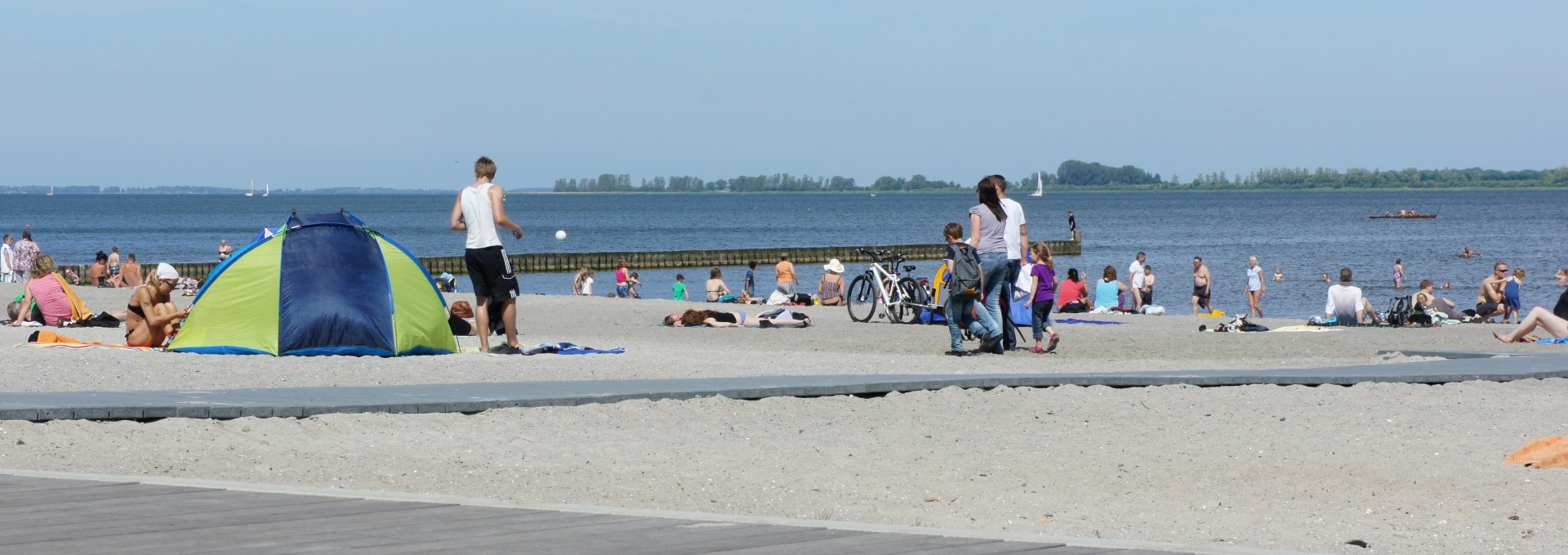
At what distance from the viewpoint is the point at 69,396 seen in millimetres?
9312

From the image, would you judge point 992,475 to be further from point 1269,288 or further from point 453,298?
point 1269,288

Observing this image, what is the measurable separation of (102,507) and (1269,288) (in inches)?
1545

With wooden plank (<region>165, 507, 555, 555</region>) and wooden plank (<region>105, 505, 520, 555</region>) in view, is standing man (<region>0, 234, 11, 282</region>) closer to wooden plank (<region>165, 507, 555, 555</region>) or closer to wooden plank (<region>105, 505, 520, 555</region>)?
wooden plank (<region>105, 505, 520, 555</region>)

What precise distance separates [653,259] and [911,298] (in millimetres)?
37181

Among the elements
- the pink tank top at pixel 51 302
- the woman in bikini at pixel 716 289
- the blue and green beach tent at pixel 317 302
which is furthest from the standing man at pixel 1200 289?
the pink tank top at pixel 51 302

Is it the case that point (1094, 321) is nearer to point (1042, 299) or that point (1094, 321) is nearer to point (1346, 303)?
point (1346, 303)

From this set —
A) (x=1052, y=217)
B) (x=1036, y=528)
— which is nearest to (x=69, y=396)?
(x=1036, y=528)

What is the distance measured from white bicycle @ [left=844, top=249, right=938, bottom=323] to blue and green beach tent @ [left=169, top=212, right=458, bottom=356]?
780 cm

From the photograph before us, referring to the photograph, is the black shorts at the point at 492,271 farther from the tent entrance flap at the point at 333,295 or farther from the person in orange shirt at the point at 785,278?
the person in orange shirt at the point at 785,278

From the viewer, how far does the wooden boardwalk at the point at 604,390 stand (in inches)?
349

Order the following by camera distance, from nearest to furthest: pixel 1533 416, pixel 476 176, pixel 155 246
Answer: pixel 1533 416
pixel 476 176
pixel 155 246

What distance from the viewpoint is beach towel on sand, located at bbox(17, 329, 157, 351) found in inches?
524

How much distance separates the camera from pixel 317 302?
43.9ft

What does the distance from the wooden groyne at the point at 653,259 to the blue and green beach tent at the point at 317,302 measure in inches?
1297
